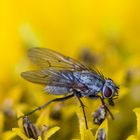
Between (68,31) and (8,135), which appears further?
(68,31)

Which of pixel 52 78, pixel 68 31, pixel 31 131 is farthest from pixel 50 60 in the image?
pixel 68 31

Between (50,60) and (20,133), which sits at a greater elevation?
(50,60)

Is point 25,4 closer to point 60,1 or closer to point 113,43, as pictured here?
point 60,1

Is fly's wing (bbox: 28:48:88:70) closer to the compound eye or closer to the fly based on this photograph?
the fly

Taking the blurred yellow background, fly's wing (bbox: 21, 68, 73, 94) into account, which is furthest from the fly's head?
the blurred yellow background

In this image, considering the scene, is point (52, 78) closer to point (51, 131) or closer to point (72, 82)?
point (72, 82)
